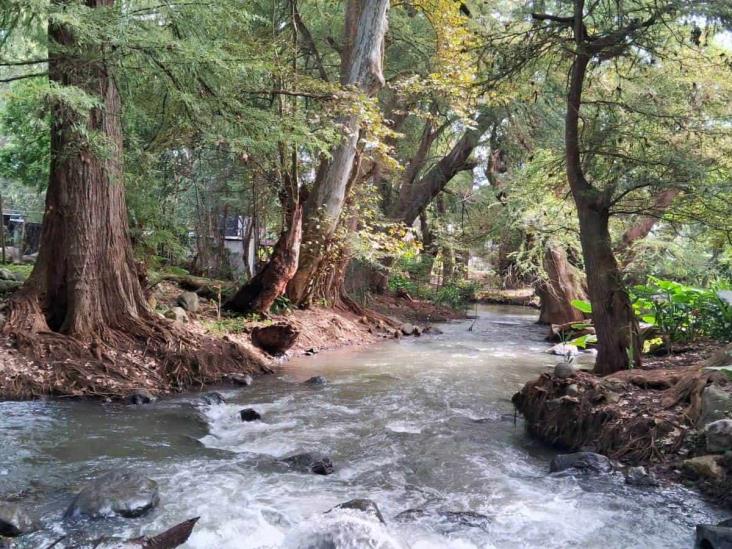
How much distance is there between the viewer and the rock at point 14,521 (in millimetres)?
4020

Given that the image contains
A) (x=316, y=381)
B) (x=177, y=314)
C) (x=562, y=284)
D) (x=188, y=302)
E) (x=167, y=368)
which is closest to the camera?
(x=167, y=368)

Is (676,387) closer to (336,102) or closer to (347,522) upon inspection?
(347,522)

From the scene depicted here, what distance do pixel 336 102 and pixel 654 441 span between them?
271 inches

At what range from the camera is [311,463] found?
5797mm

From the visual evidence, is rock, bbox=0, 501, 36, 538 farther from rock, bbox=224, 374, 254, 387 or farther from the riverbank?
rock, bbox=224, 374, 254, 387

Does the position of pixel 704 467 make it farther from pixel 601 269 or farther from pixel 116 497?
pixel 116 497

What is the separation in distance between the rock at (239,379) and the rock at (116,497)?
14.5 ft

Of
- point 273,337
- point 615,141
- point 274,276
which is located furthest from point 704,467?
point 274,276

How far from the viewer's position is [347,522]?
4.35m

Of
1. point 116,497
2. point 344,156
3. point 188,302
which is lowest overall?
point 116,497

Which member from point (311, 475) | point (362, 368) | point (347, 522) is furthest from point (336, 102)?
point (347, 522)

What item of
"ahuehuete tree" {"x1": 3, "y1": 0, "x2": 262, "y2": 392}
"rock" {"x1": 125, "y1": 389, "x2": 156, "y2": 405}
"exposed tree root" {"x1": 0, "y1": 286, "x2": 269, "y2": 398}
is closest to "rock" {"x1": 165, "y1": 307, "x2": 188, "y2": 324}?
"exposed tree root" {"x1": 0, "y1": 286, "x2": 269, "y2": 398}

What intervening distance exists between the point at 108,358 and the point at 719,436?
23.2ft

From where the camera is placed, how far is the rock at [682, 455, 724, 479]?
500 cm
